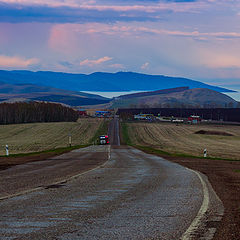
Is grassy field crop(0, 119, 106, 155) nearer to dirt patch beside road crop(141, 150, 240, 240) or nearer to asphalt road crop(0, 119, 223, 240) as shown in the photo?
dirt patch beside road crop(141, 150, 240, 240)

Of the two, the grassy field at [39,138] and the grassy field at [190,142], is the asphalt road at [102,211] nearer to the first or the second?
the grassy field at [190,142]

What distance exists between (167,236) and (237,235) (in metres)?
1.35

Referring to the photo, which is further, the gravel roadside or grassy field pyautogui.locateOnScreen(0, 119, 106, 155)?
grassy field pyautogui.locateOnScreen(0, 119, 106, 155)

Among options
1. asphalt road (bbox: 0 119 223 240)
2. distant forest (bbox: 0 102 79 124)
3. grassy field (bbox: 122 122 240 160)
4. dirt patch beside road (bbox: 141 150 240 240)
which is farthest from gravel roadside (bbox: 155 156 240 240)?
distant forest (bbox: 0 102 79 124)

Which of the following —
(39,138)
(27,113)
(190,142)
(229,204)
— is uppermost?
(27,113)

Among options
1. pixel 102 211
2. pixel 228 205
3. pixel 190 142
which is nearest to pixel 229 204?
pixel 228 205

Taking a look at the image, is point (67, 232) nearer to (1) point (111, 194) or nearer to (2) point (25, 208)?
(2) point (25, 208)

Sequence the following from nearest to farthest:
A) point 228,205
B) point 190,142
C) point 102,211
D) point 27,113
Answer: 1. point 102,211
2. point 228,205
3. point 190,142
4. point 27,113

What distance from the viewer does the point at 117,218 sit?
863 cm

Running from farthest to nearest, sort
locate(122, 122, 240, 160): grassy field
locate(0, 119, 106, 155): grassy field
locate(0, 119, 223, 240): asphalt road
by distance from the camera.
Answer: locate(0, 119, 106, 155): grassy field → locate(122, 122, 240, 160): grassy field → locate(0, 119, 223, 240): asphalt road

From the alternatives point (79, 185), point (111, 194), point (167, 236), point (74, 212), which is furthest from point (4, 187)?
point (167, 236)

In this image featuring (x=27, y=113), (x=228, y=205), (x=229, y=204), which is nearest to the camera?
(x=228, y=205)

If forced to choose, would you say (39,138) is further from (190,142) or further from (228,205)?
(228,205)

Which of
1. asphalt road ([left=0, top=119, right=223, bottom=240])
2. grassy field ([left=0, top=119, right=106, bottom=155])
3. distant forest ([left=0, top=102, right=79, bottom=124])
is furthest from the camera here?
distant forest ([left=0, top=102, right=79, bottom=124])
